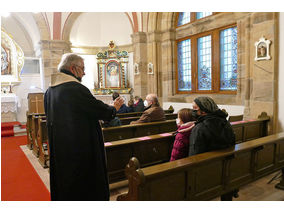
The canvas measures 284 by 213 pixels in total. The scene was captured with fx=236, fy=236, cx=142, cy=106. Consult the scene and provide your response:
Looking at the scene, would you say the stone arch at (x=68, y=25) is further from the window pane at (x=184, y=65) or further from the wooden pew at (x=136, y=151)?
the wooden pew at (x=136, y=151)

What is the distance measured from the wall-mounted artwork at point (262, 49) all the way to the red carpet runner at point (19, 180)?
5186 mm

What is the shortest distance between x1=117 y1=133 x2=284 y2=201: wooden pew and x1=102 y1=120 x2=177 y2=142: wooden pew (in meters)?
1.95

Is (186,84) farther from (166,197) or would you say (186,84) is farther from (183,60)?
(166,197)

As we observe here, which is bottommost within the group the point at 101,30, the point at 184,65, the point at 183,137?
the point at 183,137

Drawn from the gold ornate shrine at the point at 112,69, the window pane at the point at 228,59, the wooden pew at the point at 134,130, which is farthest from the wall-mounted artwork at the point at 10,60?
the window pane at the point at 228,59

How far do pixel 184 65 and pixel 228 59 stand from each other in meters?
1.99

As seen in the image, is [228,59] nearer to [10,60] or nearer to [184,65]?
[184,65]

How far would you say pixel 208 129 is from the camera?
242 centimetres

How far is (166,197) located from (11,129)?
27.4 ft

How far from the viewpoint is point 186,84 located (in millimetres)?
8992

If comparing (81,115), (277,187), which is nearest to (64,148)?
(81,115)

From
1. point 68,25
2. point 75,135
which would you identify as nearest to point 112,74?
point 68,25

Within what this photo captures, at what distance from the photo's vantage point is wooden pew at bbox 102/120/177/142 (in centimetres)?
429

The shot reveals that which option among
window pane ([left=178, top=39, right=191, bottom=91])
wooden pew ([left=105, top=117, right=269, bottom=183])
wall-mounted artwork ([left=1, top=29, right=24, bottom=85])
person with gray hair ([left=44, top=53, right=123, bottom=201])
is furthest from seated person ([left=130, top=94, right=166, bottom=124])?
wall-mounted artwork ([left=1, top=29, right=24, bottom=85])
